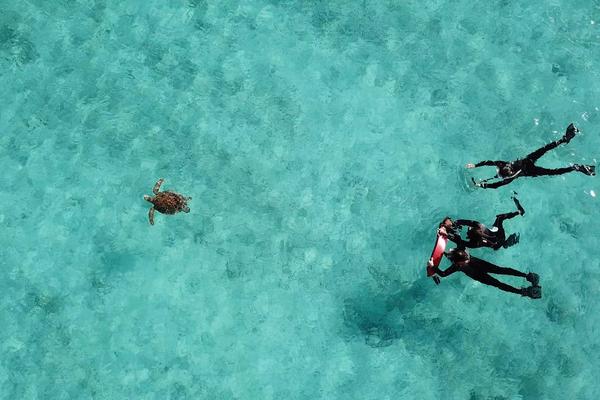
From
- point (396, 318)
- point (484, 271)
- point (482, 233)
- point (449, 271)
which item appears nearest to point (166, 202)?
point (396, 318)

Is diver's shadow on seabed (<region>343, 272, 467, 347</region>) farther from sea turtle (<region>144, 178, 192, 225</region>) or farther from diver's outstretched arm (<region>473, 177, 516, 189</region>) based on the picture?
sea turtle (<region>144, 178, 192, 225</region>)

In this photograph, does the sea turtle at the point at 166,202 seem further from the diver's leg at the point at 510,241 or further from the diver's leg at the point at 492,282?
the diver's leg at the point at 510,241

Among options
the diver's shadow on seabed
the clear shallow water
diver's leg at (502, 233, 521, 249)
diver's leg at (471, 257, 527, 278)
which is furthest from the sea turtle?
diver's leg at (502, 233, 521, 249)

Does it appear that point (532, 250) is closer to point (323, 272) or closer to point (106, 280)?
point (323, 272)

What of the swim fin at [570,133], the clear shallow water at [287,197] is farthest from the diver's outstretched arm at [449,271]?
the swim fin at [570,133]

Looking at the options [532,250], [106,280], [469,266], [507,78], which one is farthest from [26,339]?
[507,78]

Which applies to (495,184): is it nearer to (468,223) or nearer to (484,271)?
(468,223)
